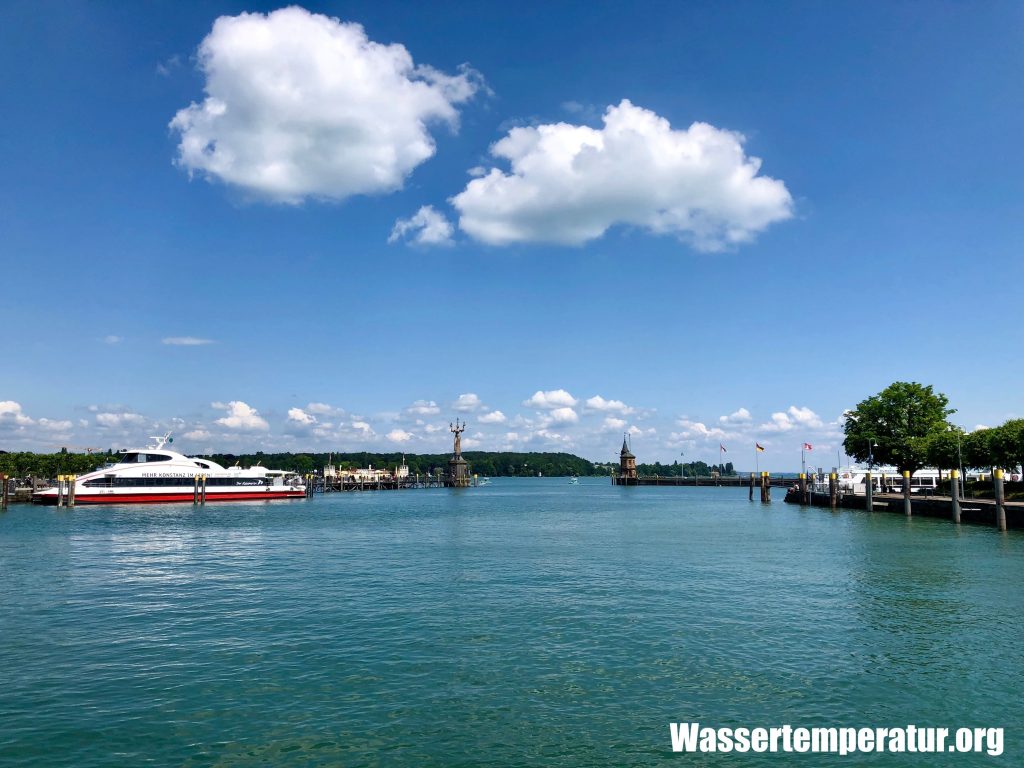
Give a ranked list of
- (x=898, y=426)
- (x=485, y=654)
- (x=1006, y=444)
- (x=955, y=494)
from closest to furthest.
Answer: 1. (x=485, y=654)
2. (x=955, y=494)
3. (x=1006, y=444)
4. (x=898, y=426)

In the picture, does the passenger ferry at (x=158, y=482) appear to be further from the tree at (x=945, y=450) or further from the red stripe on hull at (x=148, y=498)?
the tree at (x=945, y=450)

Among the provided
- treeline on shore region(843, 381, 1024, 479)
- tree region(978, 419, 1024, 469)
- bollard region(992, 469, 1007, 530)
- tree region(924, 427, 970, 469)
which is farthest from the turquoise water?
treeline on shore region(843, 381, 1024, 479)

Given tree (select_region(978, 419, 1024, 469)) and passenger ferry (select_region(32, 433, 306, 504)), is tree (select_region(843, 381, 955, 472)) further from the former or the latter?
passenger ferry (select_region(32, 433, 306, 504))

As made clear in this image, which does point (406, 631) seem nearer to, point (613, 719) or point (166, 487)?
point (613, 719)

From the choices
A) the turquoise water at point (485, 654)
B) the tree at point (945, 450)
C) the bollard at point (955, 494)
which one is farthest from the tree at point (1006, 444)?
the turquoise water at point (485, 654)

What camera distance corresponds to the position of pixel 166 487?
105m

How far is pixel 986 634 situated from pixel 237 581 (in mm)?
33753

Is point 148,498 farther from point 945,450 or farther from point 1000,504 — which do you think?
point 945,450

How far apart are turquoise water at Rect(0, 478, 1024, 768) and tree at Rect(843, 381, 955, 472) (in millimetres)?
70204

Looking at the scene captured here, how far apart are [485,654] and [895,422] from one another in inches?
4309

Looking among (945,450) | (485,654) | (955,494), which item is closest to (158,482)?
(485,654)

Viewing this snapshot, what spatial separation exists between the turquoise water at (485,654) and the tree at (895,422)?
7020 cm

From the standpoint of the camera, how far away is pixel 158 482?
10400cm

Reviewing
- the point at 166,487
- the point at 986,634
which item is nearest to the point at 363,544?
the point at 986,634
